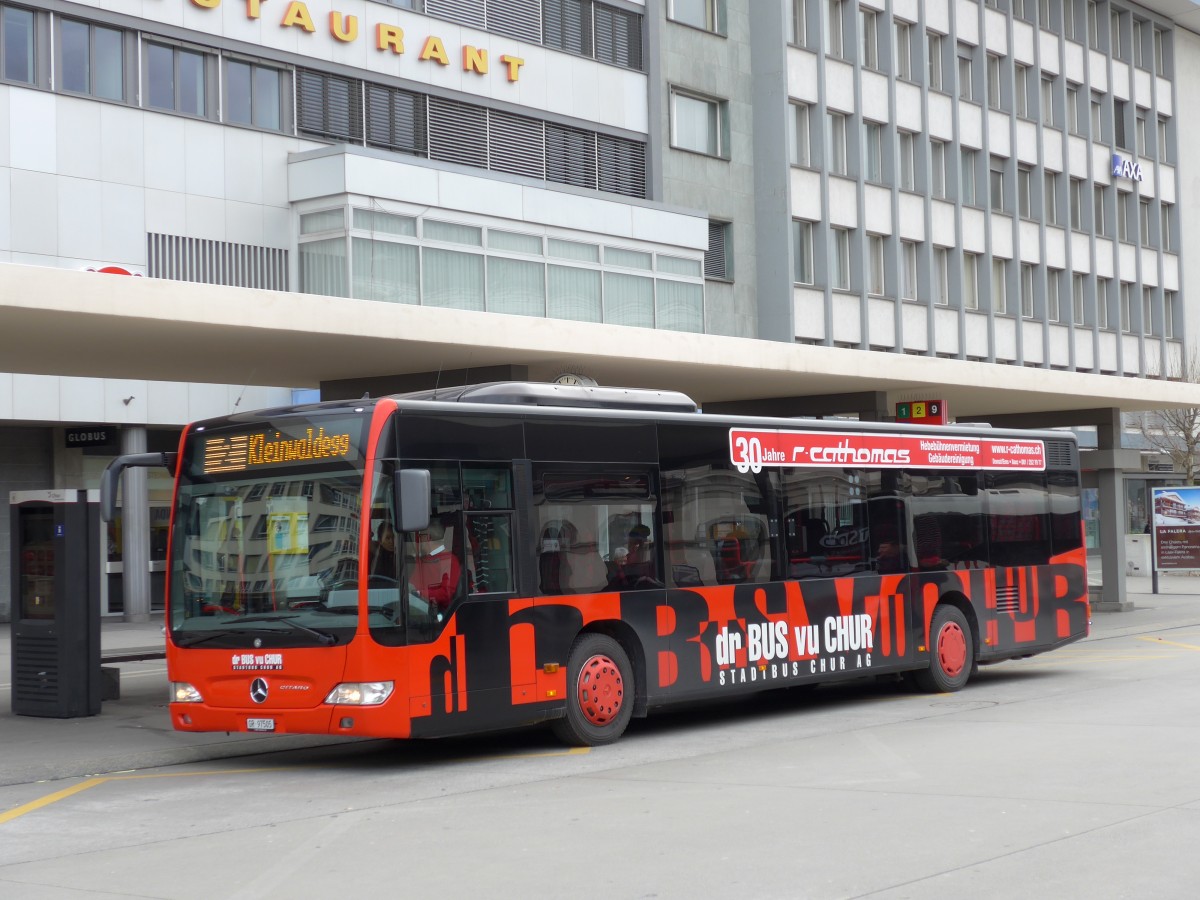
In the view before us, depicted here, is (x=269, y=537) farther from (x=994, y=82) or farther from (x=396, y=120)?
(x=994, y=82)

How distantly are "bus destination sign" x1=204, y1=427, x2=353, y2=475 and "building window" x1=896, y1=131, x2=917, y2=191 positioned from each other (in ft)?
119

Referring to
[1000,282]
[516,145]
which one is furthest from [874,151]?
[516,145]

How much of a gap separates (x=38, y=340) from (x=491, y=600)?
6.47m

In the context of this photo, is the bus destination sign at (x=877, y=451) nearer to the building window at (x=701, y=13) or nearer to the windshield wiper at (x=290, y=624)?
the windshield wiper at (x=290, y=624)

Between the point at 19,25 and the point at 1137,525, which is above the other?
the point at 19,25

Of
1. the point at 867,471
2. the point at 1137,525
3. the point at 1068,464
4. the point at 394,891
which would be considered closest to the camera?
the point at 394,891

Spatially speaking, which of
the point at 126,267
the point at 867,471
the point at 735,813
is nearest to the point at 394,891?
the point at 735,813

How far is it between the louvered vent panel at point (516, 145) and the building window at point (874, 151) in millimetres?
12298

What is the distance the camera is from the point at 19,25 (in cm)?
2805

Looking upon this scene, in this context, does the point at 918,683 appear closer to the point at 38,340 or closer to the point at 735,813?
the point at 735,813

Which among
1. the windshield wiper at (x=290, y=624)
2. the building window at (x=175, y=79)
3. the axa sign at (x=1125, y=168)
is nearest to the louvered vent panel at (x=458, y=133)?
the building window at (x=175, y=79)

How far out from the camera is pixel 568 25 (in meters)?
37.1

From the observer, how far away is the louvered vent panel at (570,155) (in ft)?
120

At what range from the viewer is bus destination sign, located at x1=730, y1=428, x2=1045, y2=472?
47.8 feet
